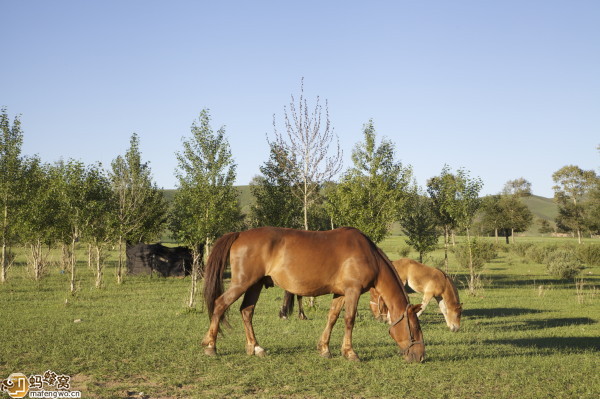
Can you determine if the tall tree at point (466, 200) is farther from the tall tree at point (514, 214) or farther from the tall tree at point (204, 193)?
the tall tree at point (514, 214)

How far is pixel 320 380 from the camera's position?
7.52m

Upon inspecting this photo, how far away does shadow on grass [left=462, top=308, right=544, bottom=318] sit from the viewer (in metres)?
18.0

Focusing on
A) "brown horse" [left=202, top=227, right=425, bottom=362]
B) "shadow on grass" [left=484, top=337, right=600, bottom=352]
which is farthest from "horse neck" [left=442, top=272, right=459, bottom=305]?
"brown horse" [left=202, top=227, right=425, bottom=362]

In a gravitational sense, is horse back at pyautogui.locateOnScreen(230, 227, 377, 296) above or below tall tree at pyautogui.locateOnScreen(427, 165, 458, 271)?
below

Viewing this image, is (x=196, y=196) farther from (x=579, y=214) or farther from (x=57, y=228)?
(x=579, y=214)

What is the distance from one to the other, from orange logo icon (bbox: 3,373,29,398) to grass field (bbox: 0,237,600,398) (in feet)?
1.49

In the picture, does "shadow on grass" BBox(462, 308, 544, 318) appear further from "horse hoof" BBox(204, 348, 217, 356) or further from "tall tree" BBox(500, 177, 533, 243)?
"tall tree" BBox(500, 177, 533, 243)

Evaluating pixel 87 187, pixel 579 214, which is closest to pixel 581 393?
pixel 87 187

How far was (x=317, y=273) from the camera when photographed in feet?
28.9

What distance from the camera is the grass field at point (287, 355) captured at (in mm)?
7230

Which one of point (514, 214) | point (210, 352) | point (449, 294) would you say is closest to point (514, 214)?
point (514, 214)

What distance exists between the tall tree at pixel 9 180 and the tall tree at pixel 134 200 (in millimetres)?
5127

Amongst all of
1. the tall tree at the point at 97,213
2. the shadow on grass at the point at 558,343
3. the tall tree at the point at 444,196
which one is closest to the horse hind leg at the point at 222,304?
the shadow on grass at the point at 558,343

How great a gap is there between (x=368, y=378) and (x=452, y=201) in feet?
75.5
